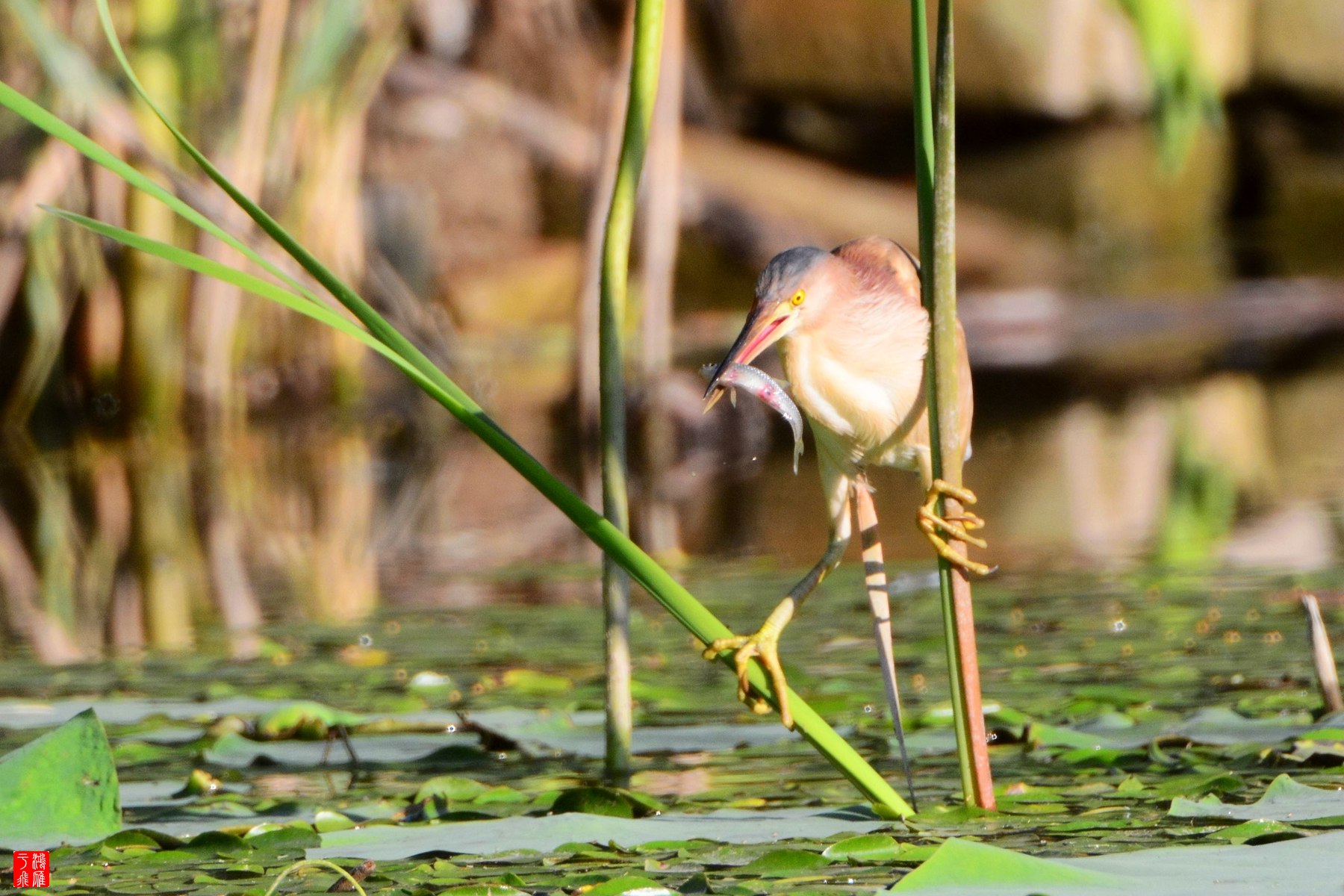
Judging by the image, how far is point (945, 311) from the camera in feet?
4.93

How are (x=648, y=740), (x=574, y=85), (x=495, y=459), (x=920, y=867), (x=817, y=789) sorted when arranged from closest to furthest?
(x=920, y=867), (x=817, y=789), (x=648, y=740), (x=495, y=459), (x=574, y=85)

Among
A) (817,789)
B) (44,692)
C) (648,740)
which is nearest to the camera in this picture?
(817,789)

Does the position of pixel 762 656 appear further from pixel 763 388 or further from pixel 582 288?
pixel 582 288

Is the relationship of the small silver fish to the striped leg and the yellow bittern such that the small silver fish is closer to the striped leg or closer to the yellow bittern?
the yellow bittern

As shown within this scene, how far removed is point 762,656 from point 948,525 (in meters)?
0.21

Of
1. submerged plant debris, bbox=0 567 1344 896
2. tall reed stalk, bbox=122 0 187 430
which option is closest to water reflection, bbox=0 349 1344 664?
tall reed stalk, bbox=122 0 187 430

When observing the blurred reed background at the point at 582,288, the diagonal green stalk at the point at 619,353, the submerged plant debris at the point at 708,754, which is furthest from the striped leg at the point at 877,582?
the blurred reed background at the point at 582,288

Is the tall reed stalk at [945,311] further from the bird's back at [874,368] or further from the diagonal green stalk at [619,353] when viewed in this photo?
the diagonal green stalk at [619,353]

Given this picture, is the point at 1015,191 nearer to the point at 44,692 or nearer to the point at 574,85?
the point at 574,85

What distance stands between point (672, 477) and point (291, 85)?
1502 mm

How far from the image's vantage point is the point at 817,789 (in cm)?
194

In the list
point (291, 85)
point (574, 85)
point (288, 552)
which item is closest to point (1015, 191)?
point (574, 85)

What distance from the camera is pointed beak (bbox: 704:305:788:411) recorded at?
5.25 ft

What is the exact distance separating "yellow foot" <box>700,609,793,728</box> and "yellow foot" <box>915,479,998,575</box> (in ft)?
0.55
